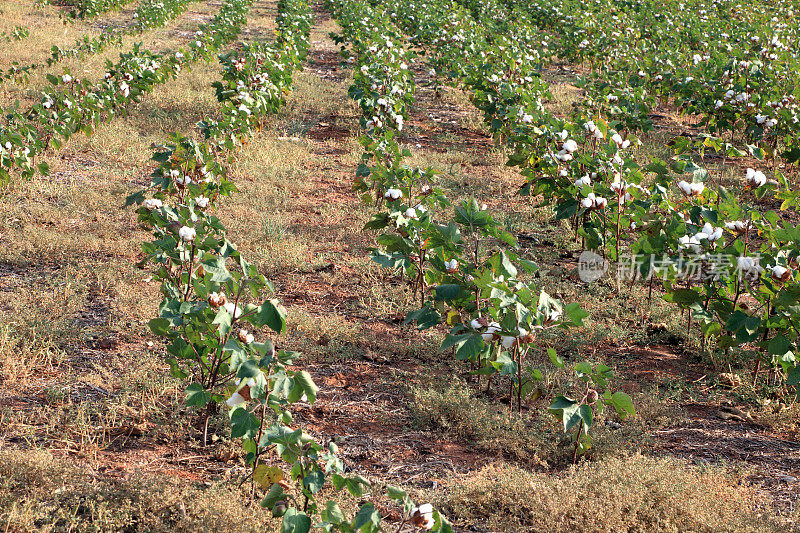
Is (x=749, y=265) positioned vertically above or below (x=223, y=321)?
above

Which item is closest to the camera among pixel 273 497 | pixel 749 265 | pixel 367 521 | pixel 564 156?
pixel 367 521

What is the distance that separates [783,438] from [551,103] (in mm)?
9049

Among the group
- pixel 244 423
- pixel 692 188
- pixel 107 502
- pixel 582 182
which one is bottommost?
pixel 107 502

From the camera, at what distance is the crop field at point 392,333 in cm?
282

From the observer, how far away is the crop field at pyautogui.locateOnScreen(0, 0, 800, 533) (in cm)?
282

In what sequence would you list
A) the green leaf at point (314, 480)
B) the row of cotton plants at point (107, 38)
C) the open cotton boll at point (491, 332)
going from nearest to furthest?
the green leaf at point (314, 480), the open cotton boll at point (491, 332), the row of cotton plants at point (107, 38)

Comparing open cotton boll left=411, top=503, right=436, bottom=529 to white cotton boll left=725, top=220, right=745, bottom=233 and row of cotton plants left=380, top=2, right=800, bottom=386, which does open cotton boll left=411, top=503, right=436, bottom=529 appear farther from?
white cotton boll left=725, top=220, right=745, bottom=233

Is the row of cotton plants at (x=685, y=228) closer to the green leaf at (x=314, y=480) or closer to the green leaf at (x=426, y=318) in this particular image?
the green leaf at (x=426, y=318)

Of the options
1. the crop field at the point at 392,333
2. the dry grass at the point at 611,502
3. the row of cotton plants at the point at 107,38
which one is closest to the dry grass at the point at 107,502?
the crop field at the point at 392,333

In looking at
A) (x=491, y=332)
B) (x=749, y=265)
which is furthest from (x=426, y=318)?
(x=749, y=265)

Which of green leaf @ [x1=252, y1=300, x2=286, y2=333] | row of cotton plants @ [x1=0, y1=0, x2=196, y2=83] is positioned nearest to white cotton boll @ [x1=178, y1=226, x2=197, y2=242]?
green leaf @ [x1=252, y1=300, x2=286, y2=333]

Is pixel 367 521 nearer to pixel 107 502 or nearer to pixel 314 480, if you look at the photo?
pixel 314 480

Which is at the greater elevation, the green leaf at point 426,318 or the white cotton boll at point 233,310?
the white cotton boll at point 233,310

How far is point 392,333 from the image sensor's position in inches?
181
